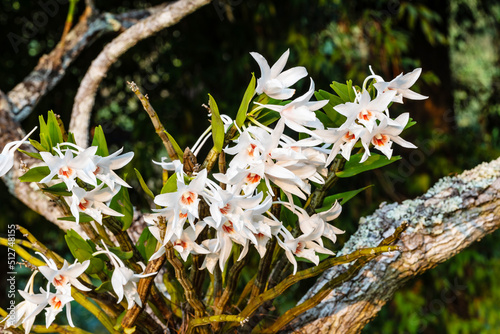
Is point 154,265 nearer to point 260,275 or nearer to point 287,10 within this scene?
point 260,275

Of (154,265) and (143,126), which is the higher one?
(154,265)

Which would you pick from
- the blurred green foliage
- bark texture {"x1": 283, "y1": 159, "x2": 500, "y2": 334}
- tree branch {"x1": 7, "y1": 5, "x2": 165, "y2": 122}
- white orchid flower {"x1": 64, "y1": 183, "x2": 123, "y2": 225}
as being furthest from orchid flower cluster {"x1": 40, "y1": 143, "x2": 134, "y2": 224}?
the blurred green foliage

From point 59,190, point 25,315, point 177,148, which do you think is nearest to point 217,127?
point 177,148

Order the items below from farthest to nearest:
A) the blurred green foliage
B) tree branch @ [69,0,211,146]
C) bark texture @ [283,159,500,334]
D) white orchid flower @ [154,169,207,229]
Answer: the blurred green foliage → tree branch @ [69,0,211,146] → bark texture @ [283,159,500,334] → white orchid flower @ [154,169,207,229]

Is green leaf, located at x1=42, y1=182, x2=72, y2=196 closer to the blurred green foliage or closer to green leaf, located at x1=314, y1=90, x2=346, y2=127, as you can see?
green leaf, located at x1=314, y1=90, x2=346, y2=127

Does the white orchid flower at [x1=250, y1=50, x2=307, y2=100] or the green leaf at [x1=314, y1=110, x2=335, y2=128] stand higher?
the white orchid flower at [x1=250, y1=50, x2=307, y2=100]

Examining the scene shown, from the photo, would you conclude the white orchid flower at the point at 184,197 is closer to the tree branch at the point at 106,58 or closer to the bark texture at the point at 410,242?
the bark texture at the point at 410,242

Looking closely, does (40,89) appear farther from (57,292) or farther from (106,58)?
(57,292)

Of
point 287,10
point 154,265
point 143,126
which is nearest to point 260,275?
point 154,265
